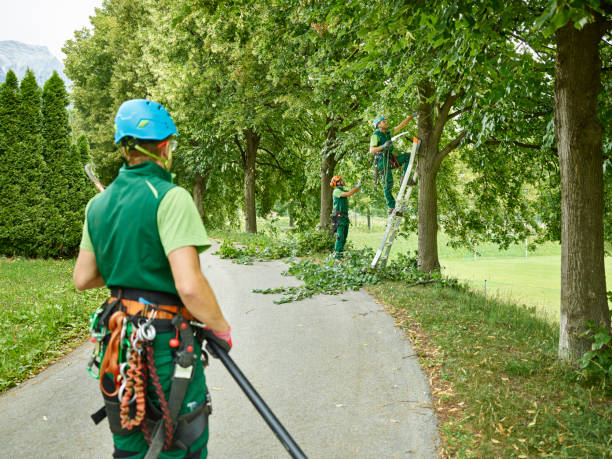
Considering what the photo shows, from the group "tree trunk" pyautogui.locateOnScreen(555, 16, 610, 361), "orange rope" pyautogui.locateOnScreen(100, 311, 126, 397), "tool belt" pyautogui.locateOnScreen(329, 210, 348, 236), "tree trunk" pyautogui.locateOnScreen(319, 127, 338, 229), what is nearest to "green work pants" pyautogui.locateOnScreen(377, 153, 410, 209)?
"tool belt" pyautogui.locateOnScreen(329, 210, 348, 236)

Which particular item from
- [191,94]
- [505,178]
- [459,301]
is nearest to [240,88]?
[191,94]

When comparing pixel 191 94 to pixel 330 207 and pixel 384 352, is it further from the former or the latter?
pixel 384 352

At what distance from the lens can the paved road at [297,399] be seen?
12.9ft

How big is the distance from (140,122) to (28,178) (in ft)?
49.5

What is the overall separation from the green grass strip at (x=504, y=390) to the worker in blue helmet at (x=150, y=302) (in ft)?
8.03

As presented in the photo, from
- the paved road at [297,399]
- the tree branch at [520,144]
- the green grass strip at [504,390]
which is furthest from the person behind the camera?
the tree branch at [520,144]

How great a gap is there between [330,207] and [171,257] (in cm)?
1520

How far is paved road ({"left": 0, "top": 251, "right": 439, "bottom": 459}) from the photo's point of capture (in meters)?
3.92

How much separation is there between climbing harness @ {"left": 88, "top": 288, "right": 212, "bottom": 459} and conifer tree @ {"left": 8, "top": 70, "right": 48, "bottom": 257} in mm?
14809

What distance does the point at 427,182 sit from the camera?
10.5 meters

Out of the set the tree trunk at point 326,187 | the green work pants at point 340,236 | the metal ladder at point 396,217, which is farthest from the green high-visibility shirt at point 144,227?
the tree trunk at point 326,187

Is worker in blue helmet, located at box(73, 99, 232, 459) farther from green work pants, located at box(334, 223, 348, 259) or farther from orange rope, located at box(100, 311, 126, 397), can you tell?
green work pants, located at box(334, 223, 348, 259)

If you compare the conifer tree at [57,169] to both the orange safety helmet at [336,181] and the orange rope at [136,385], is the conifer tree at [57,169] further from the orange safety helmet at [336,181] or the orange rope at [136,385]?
the orange rope at [136,385]

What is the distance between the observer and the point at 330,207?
17.2 m
